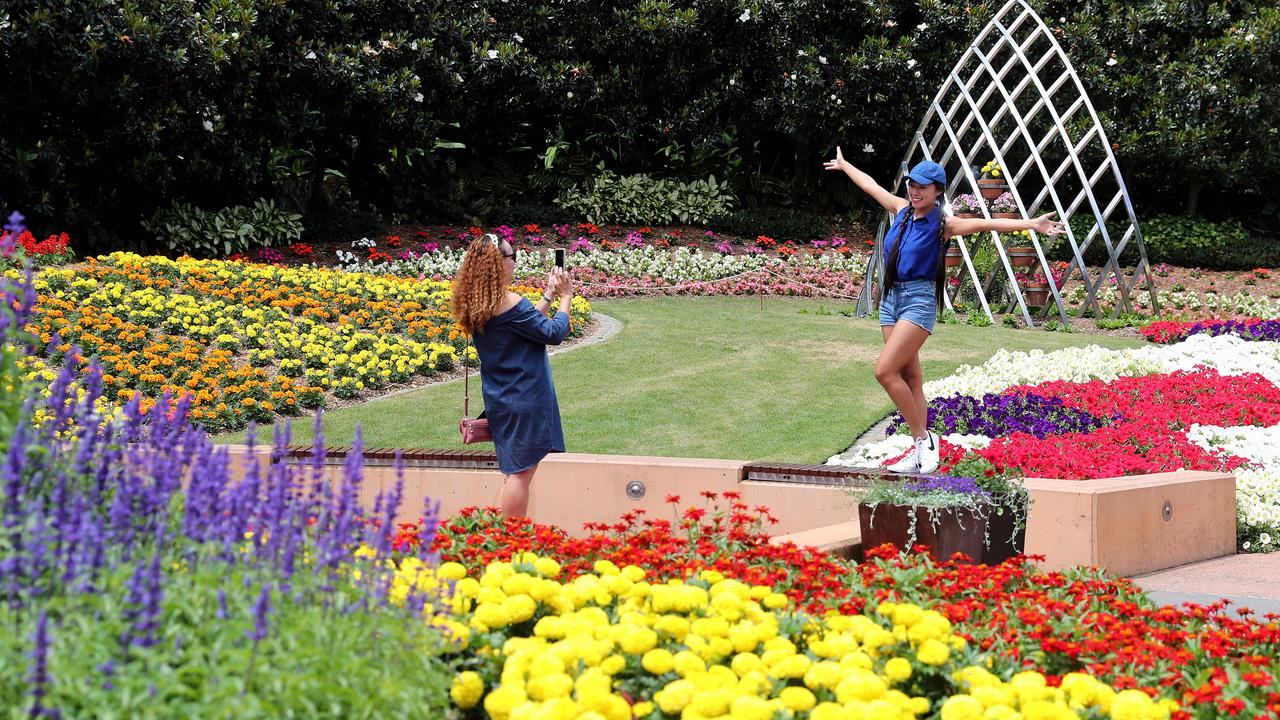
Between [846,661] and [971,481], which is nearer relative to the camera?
[846,661]

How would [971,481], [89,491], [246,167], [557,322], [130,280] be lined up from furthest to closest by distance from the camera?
[246,167]
[130,280]
[557,322]
[971,481]
[89,491]

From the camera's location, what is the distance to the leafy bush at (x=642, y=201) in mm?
21969

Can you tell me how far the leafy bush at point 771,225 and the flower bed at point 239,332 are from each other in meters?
8.41

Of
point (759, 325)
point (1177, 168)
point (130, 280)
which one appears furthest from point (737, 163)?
point (130, 280)

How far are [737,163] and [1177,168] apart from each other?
338 inches

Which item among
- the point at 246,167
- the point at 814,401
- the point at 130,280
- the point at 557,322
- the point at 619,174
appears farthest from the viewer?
the point at 619,174

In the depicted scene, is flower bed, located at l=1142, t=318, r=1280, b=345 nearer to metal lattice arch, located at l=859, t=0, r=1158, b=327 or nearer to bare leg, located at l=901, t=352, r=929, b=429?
metal lattice arch, located at l=859, t=0, r=1158, b=327

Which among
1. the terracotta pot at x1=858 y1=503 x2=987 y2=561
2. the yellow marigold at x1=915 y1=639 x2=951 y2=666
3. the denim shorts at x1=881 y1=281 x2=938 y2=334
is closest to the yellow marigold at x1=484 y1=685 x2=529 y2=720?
the yellow marigold at x1=915 y1=639 x2=951 y2=666

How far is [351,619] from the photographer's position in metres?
2.59

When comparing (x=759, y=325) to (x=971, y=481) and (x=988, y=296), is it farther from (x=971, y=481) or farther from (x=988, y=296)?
(x=971, y=481)

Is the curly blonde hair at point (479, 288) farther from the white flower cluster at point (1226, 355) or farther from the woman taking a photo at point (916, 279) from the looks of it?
the white flower cluster at point (1226, 355)

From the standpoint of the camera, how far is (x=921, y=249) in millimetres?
6312

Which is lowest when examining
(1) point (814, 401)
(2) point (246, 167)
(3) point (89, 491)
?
(1) point (814, 401)

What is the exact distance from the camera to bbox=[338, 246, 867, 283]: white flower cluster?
18062 millimetres
